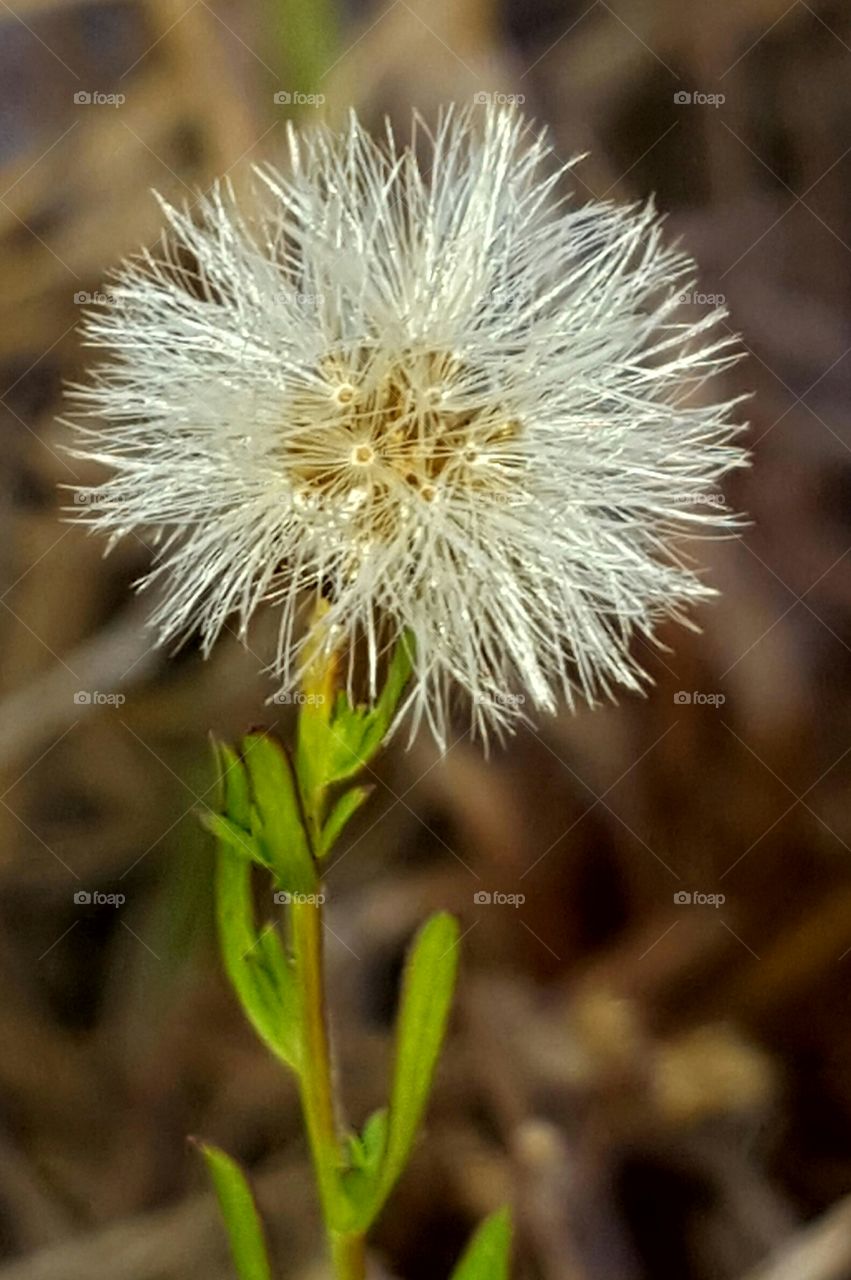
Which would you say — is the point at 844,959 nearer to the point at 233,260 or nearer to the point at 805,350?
the point at 805,350

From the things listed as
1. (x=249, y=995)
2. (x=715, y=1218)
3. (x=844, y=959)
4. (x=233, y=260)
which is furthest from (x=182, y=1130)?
(x=233, y=260)

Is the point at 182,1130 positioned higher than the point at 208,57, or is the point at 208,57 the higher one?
the point at 208,57
